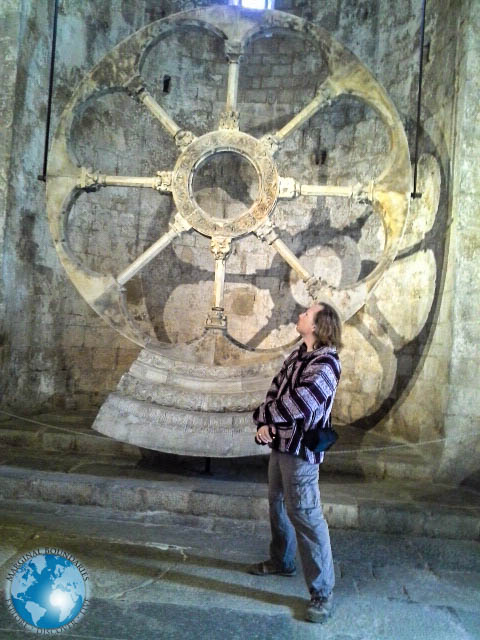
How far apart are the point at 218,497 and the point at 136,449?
4.20ft

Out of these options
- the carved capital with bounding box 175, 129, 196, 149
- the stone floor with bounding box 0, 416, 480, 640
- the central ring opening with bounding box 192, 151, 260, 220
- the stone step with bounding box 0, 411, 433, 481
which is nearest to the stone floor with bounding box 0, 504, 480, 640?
the stone floor with bounding box 0, 416, 480, 640

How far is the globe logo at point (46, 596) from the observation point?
2.31 metres

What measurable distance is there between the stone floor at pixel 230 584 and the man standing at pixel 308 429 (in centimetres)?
21

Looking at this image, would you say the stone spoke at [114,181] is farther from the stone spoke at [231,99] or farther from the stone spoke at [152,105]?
the stone spoke at [231,99]

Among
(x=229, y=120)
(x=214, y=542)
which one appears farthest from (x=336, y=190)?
(x=214, y=542)

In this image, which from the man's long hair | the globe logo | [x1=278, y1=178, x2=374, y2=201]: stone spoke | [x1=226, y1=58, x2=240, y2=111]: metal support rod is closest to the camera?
the globe logo

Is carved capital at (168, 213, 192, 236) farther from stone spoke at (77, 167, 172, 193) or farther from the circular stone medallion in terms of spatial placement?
stone spoke at (77, 167, 172, 193)

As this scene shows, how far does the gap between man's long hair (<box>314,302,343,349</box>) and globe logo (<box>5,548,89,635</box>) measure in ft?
5.14

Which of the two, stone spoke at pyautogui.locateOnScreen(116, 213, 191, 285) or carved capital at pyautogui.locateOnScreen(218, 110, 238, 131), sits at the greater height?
carved capital at pyautogui.locateOnScreen(218, 110, 238, 131)

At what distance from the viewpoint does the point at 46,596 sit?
2.33m

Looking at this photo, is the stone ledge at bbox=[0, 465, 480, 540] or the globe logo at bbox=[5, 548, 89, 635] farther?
the stone ledge at bbox=[0, 465, 480, 540]

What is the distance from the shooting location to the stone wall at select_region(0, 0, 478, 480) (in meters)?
5.61

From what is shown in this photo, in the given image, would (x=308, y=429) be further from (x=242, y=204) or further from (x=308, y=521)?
(x=242, y=204)

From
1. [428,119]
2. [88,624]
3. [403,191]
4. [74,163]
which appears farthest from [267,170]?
[88,624]
